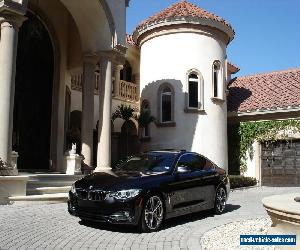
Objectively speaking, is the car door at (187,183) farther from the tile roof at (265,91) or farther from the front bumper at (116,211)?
the tile roof at (265,91)

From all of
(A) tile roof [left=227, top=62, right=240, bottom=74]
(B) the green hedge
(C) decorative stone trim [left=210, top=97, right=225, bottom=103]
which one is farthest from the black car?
Answer: (A) tile roof [left=227, top=62, right=240, bottom=74]

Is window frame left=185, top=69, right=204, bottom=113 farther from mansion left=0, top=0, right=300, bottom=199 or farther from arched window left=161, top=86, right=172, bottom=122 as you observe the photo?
arched window left=161, top=86, right=172, bottom=122

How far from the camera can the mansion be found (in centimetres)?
1538

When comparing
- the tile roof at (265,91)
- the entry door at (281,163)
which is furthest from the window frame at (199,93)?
the entry door at (281,163)

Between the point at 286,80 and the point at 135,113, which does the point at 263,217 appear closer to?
the point at 135,113

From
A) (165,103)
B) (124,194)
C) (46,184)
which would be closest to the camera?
(124,194)

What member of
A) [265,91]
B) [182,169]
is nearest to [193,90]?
[265,91]

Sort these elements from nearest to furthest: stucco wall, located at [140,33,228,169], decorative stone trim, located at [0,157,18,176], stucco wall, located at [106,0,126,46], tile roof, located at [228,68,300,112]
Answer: decorative stone trim, located at [0,157,18,176], stucco wall, located at [106,0,126,46], stucco wall, located at [140,33,228,169], tile roof, located at [228,68,300,112]

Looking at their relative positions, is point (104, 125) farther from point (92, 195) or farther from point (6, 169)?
point (92, 195)

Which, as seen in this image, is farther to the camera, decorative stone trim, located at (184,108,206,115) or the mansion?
decorative stone trim, located at (184,108,206,115)

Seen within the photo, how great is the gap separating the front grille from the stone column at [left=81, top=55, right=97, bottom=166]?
26.1 feet

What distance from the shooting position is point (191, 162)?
9.78 meters

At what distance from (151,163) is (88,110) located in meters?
7.45

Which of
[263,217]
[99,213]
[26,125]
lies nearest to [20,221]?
[99,213]
